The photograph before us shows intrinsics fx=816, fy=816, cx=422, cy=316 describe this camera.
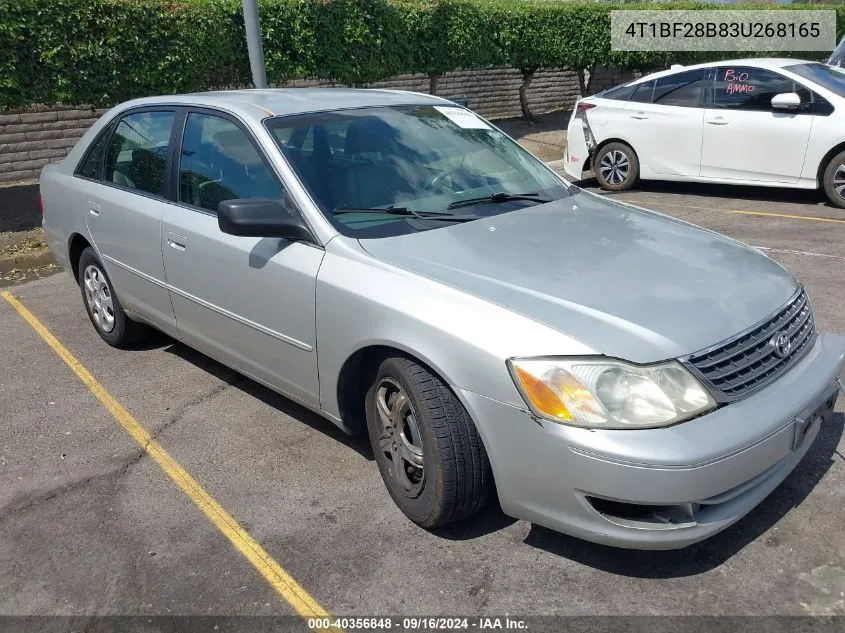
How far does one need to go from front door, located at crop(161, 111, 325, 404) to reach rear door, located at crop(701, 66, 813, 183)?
21.5 ft

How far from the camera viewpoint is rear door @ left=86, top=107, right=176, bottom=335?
4562 millimetres

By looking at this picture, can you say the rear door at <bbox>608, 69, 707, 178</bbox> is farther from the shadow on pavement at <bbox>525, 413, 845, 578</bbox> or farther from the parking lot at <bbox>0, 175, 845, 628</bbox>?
the shadow on pavement at <bbox>525, 413, 845, 578</bbox>

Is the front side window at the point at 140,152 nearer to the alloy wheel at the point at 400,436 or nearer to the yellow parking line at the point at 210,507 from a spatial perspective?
the yellow parking line at the point at 210,507

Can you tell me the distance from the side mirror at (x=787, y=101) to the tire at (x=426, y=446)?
6.83 m

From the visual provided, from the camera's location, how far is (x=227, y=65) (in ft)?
34.3

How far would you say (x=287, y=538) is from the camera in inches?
130

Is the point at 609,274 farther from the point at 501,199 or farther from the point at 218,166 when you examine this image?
the point at 218,166

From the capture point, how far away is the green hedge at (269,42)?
28.2ft

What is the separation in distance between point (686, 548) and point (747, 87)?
723cm

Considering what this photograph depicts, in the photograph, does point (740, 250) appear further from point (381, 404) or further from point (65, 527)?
point (65, 527)

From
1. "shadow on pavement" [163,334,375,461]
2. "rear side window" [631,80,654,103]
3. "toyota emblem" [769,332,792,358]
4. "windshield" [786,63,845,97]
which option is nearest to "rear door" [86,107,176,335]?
"shadow on pavement" [163,334,375,461]

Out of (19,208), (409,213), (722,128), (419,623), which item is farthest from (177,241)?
(722,128)

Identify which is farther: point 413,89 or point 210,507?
point 413,89

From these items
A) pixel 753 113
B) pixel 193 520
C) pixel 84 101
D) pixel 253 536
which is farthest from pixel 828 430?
pixel 84 101
